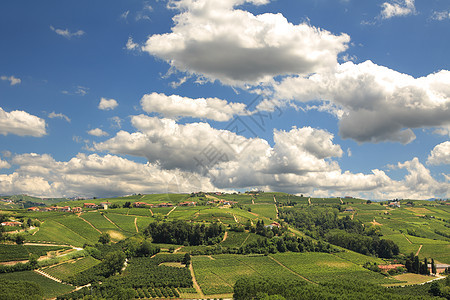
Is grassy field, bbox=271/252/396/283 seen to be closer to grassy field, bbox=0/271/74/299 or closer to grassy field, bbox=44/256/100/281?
grassy field, bbox=44/256/100/281

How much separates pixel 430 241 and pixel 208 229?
13459cm

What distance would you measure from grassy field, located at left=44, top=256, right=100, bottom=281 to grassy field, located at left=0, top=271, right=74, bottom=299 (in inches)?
198

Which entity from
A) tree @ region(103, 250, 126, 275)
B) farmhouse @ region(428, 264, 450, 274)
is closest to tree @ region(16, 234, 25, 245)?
tree @ region(103, 250, 126, 275)

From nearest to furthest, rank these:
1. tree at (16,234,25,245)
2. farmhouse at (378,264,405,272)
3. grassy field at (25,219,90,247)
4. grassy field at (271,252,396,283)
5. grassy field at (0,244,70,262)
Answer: grassy field at (0,244,70,262) → tree at (16,234,25,245) → grassy field at (271,252,396,283) → grassy field at (25,219,90,247) → farmhouse at (378,264,405,272)

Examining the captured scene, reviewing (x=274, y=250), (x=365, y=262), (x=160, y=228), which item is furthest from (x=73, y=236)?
(x=365, y=262)

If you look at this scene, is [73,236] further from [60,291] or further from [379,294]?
[379,294]

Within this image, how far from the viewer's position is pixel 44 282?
305 feet

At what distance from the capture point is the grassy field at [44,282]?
8859cm

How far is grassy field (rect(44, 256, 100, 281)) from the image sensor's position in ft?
334

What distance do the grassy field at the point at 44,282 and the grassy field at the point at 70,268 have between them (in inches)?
198

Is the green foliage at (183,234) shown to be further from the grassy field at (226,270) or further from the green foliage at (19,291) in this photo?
the green foliage at (19,291)

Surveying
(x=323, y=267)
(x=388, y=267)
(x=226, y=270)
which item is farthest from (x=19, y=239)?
(x=388, y=267)

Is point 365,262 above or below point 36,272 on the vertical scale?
below

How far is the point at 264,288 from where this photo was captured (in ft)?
279
